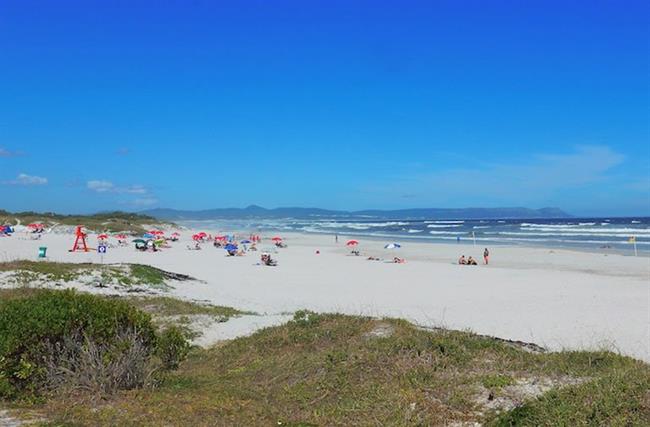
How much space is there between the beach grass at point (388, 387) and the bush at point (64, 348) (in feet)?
0.98

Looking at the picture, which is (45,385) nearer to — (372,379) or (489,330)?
(372,379)

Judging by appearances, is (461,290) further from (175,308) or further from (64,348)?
(64,348)

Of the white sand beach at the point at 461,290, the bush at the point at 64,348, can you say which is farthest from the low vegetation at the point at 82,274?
the bush at the point at 64,348

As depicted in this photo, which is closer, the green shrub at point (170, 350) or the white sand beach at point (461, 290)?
the green shrub at point (170, 350)

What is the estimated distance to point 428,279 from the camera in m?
25.0

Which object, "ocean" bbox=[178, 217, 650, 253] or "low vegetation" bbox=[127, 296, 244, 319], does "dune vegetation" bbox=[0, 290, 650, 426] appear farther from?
"ocean" bbox=[178, 217, 650, 253]

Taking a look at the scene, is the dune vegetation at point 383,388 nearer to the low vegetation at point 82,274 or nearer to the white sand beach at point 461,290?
the white sand beach at point 461,290

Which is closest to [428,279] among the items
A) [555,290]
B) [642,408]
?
[555,290]

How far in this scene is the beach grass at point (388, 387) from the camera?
5230 millimetres

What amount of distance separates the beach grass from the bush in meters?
0.30

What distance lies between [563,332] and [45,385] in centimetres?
1129

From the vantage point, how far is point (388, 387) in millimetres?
6387

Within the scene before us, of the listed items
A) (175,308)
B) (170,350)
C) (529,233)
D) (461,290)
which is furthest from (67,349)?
(529,233)

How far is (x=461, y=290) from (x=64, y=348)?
17.4m
